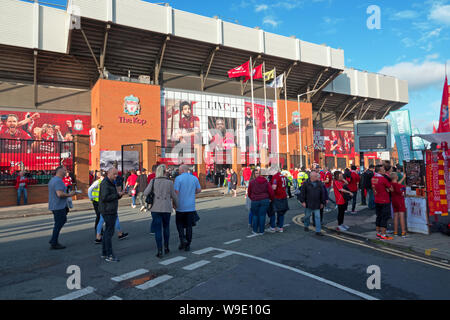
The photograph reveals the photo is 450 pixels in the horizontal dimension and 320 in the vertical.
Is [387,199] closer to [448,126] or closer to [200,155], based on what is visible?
[448,126]

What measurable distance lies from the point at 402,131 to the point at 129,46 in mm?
22353

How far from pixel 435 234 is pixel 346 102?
137 ft

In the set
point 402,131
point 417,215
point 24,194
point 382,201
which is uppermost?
point 402,131

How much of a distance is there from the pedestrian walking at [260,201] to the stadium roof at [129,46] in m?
21.1

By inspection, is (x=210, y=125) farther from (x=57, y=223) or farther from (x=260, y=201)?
(x=57, y=223)

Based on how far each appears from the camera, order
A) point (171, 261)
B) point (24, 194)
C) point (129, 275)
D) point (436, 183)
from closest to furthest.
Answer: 1. point (129, 275)
2. point (171, 261)
3. point (436, 183)
4. point (24, 194)

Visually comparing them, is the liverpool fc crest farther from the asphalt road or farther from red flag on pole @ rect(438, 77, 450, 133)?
red flag on pole @ rect(438, 77, 450, 133)

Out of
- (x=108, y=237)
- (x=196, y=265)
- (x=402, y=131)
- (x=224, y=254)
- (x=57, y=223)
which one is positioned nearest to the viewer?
(x=196, y=265)

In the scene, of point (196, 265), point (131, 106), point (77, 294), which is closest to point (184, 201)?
point (196, 265)

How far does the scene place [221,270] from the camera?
464 centimetres

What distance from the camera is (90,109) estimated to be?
92.1 feet

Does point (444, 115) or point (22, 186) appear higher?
point (444, 115)

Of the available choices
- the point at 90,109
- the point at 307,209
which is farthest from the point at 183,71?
the point at 307,209

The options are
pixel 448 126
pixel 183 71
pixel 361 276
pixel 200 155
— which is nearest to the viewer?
pixel 361 276
